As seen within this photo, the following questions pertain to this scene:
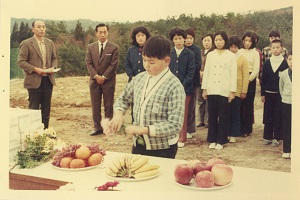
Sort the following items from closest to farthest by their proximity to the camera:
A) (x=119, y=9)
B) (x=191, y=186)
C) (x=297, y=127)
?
(x=191, y=186) < (x=297, y=127) < (x=119, y=9)

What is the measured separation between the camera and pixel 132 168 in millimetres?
1679

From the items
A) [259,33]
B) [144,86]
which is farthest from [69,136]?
[259,33]

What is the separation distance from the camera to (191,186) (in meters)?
1.60

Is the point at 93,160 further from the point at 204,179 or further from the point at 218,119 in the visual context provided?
the point at 218,119

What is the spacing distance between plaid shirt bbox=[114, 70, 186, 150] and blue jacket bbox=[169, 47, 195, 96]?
0.15 meters

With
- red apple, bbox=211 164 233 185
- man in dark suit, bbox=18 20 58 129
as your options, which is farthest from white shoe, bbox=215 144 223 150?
man in dark suit, bbox=18 20 58 129

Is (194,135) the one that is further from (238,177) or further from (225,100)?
(238,177)

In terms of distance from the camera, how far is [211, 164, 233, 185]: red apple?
1.58 metres

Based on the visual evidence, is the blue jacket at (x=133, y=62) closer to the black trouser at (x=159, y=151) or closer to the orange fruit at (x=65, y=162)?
the black trouser at (x=159, y=151)

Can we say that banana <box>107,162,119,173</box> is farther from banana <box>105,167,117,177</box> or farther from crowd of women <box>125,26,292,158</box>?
crowd of women <box>125,26,292,158</box>

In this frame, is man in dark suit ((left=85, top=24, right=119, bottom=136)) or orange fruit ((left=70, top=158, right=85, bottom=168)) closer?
orange fruit ((left=70, top=158, right=85, bottom=168))

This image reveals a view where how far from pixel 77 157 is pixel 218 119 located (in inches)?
32.0

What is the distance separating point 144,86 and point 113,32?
0.41 m

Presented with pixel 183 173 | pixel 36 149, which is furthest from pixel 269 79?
pixel 36 149
